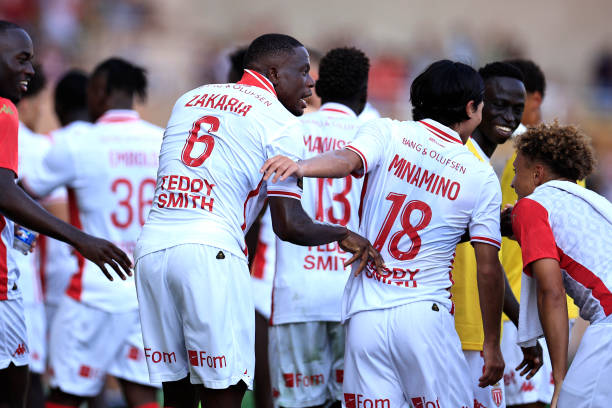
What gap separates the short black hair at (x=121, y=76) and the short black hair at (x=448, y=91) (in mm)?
2874

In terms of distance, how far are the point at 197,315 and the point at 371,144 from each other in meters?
1.21

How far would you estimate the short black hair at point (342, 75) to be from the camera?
6168 mm

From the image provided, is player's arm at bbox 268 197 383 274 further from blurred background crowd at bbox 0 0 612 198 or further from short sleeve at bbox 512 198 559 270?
blurred background crowd at bbox 0 0 612 198

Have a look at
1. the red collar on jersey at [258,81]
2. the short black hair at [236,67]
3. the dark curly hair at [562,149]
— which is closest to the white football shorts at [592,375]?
the dark curly hair at [562,149]

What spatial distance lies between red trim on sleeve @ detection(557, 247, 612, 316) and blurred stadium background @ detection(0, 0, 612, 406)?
10660 mm

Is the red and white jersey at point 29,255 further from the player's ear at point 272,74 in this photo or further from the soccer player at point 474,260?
the soccer player at point 474,260

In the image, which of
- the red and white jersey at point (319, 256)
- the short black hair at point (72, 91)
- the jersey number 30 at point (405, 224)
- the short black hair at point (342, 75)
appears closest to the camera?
the jersey number 30 at point (405, 224)

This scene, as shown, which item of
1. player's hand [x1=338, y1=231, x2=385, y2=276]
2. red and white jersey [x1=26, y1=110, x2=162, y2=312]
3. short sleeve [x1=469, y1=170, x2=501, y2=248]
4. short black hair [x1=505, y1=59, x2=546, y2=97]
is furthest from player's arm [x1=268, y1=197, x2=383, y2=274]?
short black hair [x1=505, y1=59, x2=546, y2=97]

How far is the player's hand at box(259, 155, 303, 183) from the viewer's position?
4113 mm

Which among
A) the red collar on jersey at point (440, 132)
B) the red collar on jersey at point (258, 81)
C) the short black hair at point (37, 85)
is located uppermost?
the red collar on jersey at point (258, 81)

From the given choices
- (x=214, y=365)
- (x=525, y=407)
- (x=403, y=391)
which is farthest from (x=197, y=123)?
(x=525, y=407)

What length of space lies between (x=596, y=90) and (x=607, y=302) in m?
20.6

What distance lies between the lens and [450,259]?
4.70m

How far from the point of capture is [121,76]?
6898 millimetres
